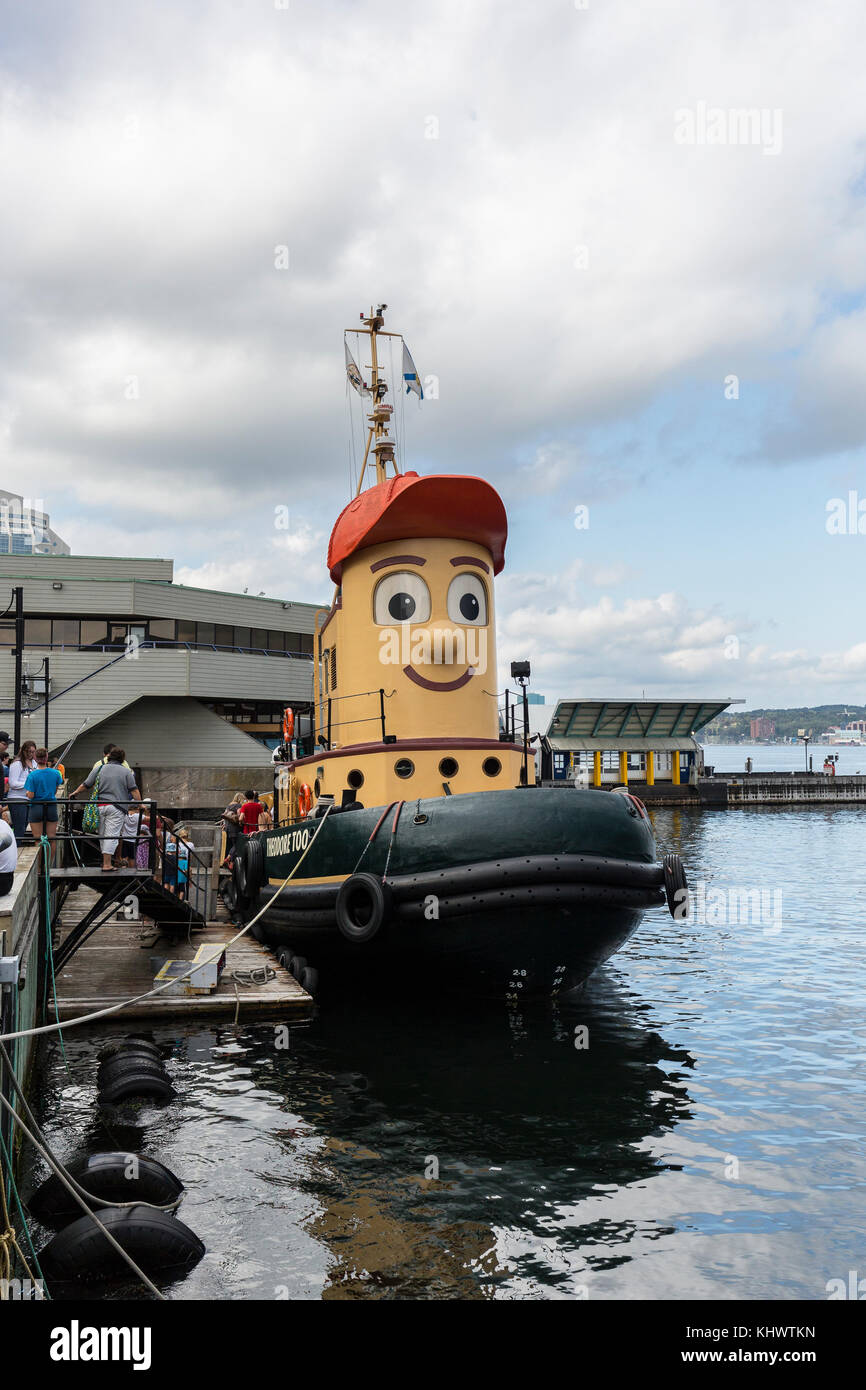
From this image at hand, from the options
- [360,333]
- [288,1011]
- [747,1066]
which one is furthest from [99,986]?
[360,333]

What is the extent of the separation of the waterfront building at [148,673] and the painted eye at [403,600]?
27.9 m

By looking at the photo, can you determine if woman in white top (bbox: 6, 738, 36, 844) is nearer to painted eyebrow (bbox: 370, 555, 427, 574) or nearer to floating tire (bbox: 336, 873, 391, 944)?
floating tire (bbox: 336, 873, 391, 944)

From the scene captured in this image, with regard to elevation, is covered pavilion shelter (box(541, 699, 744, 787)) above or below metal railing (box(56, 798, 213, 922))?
above

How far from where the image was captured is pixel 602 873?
11203 millimetres

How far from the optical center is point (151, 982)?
1422cm

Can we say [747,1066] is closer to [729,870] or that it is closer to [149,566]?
[729,870]

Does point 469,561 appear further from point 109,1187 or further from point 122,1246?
point 122,1246

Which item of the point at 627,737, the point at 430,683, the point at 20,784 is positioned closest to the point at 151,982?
the point at 20,784

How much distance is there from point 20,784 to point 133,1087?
6.58m

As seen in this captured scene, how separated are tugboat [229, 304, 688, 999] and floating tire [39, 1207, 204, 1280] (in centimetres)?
514

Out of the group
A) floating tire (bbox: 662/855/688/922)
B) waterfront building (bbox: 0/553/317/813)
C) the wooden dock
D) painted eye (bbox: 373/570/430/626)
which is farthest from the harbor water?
waterfront building (bbox: 0/553/317/813)

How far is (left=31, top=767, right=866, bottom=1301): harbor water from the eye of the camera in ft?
21.6
